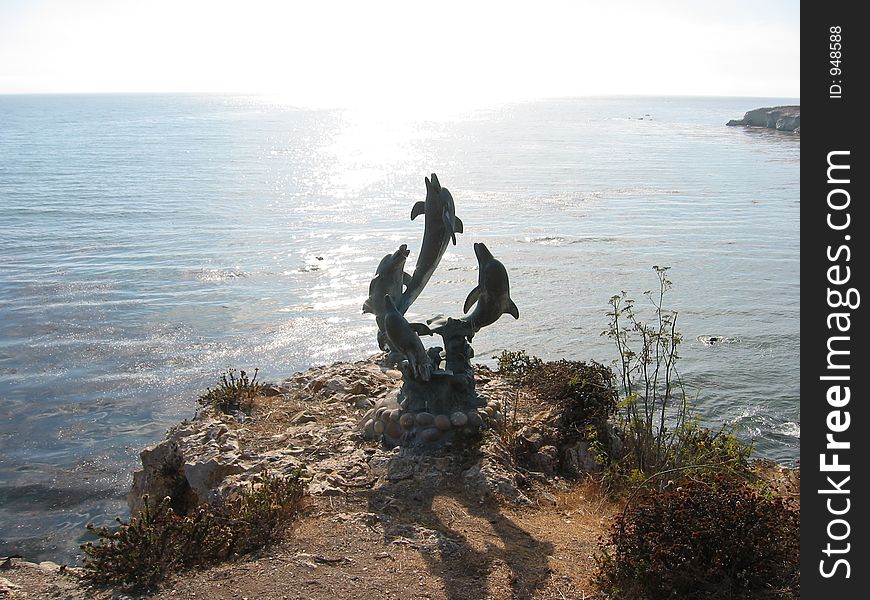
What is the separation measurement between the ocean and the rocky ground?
257 centimetres

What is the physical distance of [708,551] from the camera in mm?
6930

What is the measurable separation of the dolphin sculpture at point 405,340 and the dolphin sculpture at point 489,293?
96cm

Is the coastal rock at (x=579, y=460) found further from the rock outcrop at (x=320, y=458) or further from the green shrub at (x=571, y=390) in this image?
the green shrub at (x=571, y=390)

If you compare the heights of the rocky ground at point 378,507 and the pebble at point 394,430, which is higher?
the pebble at point 394,430

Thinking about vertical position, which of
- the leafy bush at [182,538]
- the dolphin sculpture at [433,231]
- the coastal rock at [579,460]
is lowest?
the coastal rock at [579,460]

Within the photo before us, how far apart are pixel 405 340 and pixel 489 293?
1.33 meters

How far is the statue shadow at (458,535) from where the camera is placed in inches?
306

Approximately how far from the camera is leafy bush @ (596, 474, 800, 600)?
6.83 meters

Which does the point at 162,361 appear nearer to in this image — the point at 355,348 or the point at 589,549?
the point at 355,348

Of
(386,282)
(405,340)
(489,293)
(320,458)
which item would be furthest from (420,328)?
(320,458)

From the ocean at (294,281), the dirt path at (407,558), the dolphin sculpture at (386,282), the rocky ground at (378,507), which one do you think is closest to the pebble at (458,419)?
the rocky ground at (378,507)

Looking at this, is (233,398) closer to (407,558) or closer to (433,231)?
(433,231)

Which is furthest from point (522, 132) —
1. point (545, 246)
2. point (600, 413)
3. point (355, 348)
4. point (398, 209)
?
point (600, 413)

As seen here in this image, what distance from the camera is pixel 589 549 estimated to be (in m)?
8.40
